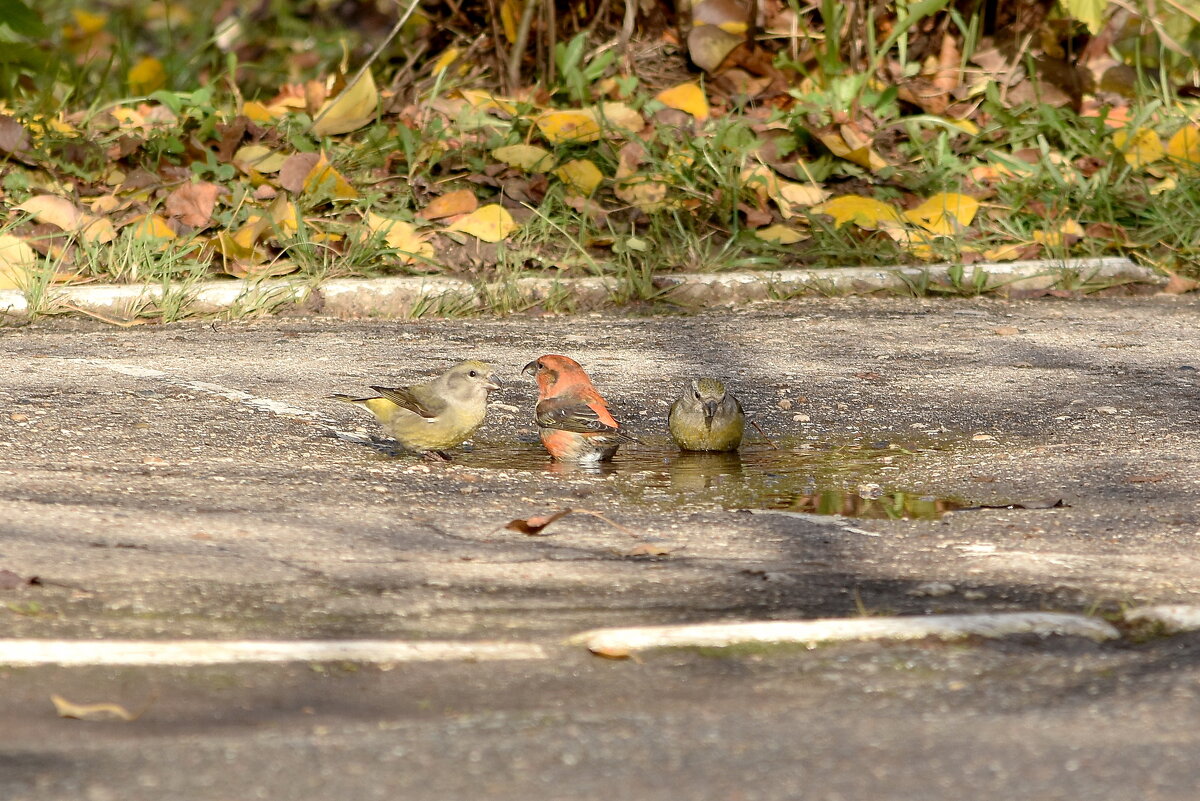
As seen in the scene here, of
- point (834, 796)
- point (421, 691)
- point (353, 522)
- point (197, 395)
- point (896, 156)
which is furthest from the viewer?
point (896, 156)

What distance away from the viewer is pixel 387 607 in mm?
3154

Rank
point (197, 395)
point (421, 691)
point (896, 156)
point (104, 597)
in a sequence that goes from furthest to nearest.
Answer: point (896, 156)
point (197, 395)
point (104, 597)
point (421, 691)

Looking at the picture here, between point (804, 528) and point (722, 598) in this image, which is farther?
point (804, 528)

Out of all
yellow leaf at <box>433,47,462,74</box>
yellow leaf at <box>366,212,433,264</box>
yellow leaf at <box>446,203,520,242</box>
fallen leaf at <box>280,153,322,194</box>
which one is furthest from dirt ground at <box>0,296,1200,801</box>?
yellow leaf at <box>433,47,462,74</box>

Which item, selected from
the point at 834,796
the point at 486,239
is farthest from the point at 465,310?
the point at 834,796

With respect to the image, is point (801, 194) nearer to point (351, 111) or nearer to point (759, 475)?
point (351, 111)

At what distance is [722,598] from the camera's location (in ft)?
10.7

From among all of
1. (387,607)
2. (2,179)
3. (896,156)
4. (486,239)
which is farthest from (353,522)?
(896,156)

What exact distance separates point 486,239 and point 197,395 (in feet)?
8.55

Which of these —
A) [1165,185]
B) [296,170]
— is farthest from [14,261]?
[1165,185]

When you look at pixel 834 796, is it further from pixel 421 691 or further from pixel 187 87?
pixel 187 87

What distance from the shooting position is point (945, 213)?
8.20 metres

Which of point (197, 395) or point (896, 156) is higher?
point (896, 156)

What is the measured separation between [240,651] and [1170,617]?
1.76m
